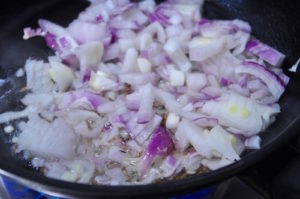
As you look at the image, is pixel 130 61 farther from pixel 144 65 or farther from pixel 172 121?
pixel 172 121

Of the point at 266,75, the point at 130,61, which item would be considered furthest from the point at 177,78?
the point at 266,75

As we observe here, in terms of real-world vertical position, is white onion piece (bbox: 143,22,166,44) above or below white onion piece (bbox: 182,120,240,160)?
above

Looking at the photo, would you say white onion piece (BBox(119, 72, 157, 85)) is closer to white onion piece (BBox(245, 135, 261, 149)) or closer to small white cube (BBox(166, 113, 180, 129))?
small white cube (BBox(166, 113, 180, 129))

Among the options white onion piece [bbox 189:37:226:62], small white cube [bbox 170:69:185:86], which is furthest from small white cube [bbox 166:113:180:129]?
white onion piece [bbox 189:37:226:62]

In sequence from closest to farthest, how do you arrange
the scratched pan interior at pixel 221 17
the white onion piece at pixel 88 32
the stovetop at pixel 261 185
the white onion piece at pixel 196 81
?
the stovetop at pixel 261 185 → the scratched pan interior at pixel 221 17 → the white onion piece at pixel 196 81 → the white onion piece at pixel 88 32

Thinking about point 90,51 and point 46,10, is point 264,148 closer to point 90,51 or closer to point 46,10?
point 90,51

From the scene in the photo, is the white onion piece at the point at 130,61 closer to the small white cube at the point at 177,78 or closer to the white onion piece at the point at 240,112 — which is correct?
the small white cube at the point at 177,78

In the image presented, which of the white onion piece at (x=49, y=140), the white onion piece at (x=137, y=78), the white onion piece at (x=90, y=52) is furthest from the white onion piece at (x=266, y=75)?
the white onion piece at (x=49, y=140)
